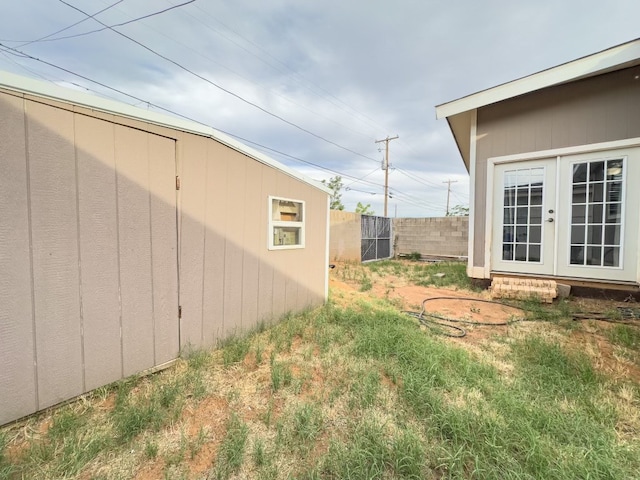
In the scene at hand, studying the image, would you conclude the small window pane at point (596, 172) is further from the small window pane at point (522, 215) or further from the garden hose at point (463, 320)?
the garden hose at point (463, 320)

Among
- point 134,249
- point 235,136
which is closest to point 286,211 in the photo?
point 134,249

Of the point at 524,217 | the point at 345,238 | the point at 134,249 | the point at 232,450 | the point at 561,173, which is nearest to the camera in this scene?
the point at 232,450

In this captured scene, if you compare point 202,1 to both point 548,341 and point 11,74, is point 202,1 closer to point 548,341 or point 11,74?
point 11,74

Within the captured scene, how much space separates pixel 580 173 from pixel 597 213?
26.7 inches

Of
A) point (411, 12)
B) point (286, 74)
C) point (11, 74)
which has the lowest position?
point (11, 74)

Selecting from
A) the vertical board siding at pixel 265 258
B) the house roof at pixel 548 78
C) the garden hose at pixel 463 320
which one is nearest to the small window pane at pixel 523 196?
the house roof at pixel 548 78

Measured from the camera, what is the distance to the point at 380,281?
6.62 m

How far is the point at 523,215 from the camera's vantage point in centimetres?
493

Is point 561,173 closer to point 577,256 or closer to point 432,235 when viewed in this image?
point 577,256

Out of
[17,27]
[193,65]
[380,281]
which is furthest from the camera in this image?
[193,65]

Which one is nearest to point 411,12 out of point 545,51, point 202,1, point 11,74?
point 545,51

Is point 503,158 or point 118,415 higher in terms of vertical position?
point 503,158

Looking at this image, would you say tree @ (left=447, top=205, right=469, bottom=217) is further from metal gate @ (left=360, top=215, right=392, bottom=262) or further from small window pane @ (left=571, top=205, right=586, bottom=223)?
small window pane @ (left=571, top=205, right=586, bottom=223)

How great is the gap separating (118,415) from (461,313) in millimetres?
3995
